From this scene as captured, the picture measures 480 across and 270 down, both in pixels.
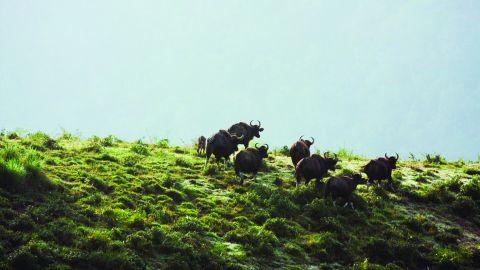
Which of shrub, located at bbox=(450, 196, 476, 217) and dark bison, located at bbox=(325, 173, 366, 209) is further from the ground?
dark bison, located at bbox=(325, 173, 366, 209)

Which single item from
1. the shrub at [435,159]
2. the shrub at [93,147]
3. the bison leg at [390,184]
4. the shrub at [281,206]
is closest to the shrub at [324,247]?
the shrub at [281,206]

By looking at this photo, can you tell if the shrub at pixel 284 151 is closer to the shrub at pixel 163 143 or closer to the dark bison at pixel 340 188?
the shrub at pixel 163 143

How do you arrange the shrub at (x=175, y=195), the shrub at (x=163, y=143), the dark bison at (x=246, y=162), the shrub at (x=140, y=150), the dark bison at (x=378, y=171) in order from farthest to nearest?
the shrub at (x=163, y=143)
the shrub at (x=140, y=150)
the dark bison at (x=378, y=171)
the dark bison at (x=246, y=162)
the shrub at (x=175, y=195)

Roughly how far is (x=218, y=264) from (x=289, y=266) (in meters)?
2.54

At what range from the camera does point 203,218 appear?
1925 centimetres

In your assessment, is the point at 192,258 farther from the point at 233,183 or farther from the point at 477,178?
the point at 477,178

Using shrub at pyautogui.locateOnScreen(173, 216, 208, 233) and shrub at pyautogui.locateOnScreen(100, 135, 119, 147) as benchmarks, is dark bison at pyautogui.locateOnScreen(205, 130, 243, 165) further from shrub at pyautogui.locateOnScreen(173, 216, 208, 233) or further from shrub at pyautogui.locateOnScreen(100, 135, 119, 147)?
shrub at pyautogui.locateOnScreen(173, 216, 208, 233)

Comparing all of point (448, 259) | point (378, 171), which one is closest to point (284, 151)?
point (378, 171)

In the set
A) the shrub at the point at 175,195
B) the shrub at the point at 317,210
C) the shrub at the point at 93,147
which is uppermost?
the shrub at the point at 93,147

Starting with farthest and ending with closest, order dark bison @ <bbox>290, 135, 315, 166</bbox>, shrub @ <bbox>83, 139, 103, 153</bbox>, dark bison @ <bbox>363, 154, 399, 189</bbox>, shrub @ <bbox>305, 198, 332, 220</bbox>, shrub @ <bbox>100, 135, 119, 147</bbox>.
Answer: shrub @ <bbox>100, 135, 119, 147</bbox> < dark bison @ <bbox>290, 135, 315, 166</bbox> < shrub @ <bbox>83, 139, 103, 153</bbox> < dark bison @ <bbox>363, 154, 399, 189</bbox> < shrub @ <bbox>305, 198, 332, 220</bbox>

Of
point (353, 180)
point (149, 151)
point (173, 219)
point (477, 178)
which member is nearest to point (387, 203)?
point (353, 180)

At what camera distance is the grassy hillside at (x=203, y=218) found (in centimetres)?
1541

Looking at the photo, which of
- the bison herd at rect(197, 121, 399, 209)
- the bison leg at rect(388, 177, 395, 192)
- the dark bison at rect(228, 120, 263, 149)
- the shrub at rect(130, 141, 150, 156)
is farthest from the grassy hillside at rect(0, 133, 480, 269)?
the dark bison at rect(228, 120, 263, 149)

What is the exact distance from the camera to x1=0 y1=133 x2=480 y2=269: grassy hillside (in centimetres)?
1541
